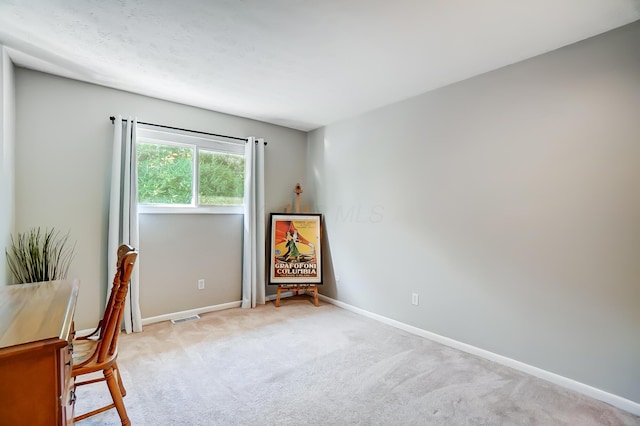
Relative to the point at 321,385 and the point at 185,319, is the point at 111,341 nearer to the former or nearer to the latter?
the point at 321,385

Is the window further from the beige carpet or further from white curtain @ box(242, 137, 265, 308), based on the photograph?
the beige carpet

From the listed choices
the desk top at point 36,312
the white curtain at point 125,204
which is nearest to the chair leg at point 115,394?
the desk top at point 36,312

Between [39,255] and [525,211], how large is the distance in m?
4.04

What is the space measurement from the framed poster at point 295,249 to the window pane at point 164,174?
1.19 meters

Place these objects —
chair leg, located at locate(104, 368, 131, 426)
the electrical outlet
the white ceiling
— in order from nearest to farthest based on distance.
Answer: chair leg, located at locate(104, 368, 131, 426), the white ceiling, the electrical outlet

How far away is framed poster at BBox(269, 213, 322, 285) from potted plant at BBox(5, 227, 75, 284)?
2.18m

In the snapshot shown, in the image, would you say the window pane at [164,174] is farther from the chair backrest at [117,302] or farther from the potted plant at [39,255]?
the chair backrest at [117,302]

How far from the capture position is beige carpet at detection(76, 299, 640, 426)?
1.89m

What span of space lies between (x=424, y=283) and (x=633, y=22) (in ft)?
8.06

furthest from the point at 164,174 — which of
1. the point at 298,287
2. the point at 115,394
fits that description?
the point at 115,394

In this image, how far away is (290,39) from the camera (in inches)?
86.9

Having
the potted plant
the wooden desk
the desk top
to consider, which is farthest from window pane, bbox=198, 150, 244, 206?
the wooden desk

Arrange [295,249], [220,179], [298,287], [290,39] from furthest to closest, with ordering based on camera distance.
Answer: [295,249], [298,287], [220,179], [290,39]

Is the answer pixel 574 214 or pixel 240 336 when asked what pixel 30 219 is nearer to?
pixel 240 336
